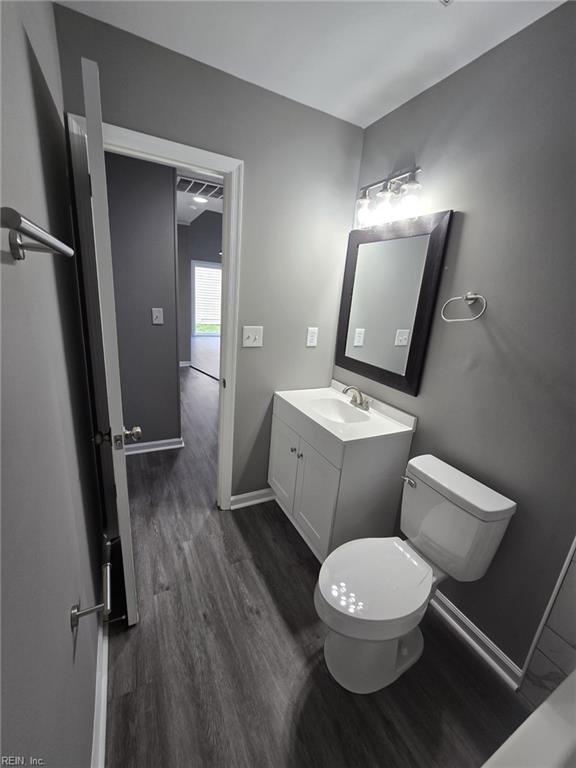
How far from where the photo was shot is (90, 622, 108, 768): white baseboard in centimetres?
102

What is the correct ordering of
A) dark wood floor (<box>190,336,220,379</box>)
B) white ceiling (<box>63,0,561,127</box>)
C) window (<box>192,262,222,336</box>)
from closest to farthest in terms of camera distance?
white ceiling (<box>63,0,561,127</box>) < dark wood floor (<box>190,336,220,379</box>) < window (<box>192,262,222,336</box>)

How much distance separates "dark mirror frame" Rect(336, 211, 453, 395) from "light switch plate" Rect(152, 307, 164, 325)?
1540 mm

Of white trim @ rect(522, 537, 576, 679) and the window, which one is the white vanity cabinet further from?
the window

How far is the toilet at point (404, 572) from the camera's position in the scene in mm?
1152

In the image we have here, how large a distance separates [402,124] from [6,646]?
2.38 m

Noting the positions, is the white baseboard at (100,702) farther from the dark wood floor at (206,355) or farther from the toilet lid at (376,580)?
the dark wood floor at (206,355)

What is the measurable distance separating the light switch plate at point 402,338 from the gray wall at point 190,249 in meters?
4.93

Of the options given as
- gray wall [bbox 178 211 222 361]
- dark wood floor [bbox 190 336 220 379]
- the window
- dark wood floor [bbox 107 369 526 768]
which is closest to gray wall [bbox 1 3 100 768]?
dark wood floor [bbox 107 369 526 768]

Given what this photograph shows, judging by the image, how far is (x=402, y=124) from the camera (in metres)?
1.75

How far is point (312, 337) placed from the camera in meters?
2.22

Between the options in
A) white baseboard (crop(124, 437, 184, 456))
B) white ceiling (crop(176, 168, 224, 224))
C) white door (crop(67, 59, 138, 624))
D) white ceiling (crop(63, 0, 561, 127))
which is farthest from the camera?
white ceiling (crop(176, 168, 224, 224))

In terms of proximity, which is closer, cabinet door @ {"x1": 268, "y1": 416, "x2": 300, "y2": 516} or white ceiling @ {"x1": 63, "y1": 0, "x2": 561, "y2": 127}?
white ceiling @ {"x1": 63, "y1": 0, "x2": 561, "y2": 127}

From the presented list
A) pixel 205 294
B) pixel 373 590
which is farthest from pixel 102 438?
pixel 205 294


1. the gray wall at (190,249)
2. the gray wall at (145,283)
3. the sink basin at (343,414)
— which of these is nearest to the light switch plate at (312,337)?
the sink basin at (343,414)
